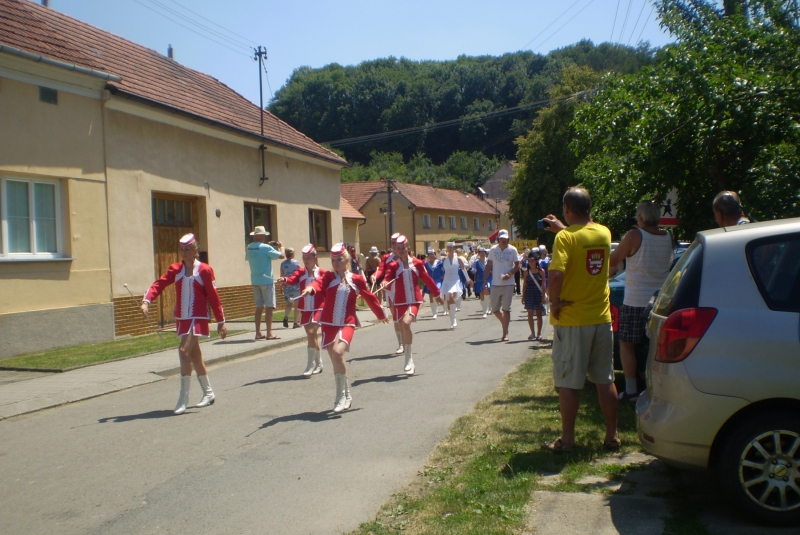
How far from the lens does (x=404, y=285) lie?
10.6 m

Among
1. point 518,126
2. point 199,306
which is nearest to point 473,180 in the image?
point 518,126

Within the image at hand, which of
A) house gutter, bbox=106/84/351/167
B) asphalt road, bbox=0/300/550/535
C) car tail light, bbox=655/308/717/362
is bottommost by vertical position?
asphalt road, bbox=0/300/550/535

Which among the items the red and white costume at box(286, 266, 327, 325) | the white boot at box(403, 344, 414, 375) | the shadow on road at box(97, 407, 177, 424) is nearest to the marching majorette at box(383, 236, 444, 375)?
the white boot at box(403, 344, 414, 375)

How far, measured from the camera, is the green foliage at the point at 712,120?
7.00 m

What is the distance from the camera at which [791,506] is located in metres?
4.11

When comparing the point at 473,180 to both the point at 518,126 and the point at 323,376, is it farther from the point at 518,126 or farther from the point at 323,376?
the point at 323,376

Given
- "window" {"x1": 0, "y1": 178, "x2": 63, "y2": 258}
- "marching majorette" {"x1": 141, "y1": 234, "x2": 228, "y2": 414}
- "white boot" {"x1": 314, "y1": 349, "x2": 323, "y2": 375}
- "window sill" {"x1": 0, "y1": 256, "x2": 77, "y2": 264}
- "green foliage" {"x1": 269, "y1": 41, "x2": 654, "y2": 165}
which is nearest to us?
"marching majorette" {"x1": 141, "y1": 234, "x2": 228, "y2": 414}

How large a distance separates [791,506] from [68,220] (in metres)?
12.5

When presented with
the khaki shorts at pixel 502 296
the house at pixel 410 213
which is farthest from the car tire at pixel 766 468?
the house at pixel 410 213

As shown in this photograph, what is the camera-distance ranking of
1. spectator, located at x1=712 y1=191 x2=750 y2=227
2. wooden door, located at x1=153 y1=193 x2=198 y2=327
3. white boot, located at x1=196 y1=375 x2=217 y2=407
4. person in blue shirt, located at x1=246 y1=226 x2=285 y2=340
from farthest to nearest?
wooden door, located at x1=153 y1=193 x2=198 y2=327
person in blue shirt, located at x1=246 y1=226 x2=285 y2=340
white boot, located at x1=196 y1=375 x2=217 y2=407
spectator, located at x1=712 y1=191 x2=750 y2=227

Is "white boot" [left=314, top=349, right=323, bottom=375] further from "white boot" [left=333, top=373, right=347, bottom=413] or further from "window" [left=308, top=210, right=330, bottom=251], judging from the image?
"window" [left=308, top=210, right=330, bottom=251]

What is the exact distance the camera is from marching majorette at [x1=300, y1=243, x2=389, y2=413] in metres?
7.81

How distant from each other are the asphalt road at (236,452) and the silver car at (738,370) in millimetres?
2066

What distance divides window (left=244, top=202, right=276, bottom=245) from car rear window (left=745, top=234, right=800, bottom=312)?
52.9ft
